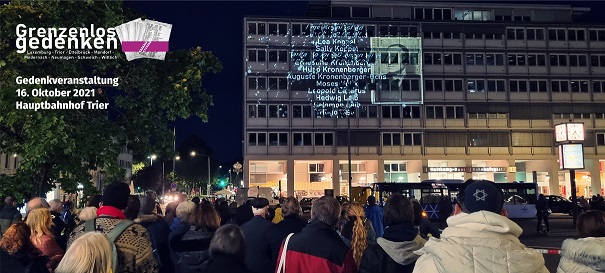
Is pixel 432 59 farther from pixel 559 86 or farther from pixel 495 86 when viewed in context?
pixel 559 86

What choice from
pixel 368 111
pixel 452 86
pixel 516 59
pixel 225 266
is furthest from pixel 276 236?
pixel 516 59

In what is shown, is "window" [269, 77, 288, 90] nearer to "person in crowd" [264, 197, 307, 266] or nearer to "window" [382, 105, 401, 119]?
"window" [382, 105, 401, 119]

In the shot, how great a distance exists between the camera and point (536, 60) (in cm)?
6066

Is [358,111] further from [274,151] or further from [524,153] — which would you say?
[524,153]

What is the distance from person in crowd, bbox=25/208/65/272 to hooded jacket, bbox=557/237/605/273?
5129 mm

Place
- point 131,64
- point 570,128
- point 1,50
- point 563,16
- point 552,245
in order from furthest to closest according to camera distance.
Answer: point 563,16 → point 570,128 → point 552,245 → point 131,64 → point 1,50

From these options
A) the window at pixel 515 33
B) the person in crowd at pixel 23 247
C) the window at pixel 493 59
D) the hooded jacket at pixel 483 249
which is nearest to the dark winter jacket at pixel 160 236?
the person in crowd at pixel 23 247

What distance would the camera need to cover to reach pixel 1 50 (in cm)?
1361

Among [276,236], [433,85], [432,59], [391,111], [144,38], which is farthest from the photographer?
[432,59]

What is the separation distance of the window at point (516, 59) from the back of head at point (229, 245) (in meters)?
62.3

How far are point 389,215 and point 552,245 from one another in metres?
19.6

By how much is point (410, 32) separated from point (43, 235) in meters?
57.5

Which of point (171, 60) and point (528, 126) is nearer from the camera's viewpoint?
point (171, 60)

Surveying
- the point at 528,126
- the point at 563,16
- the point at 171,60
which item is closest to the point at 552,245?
the point at 171,60
